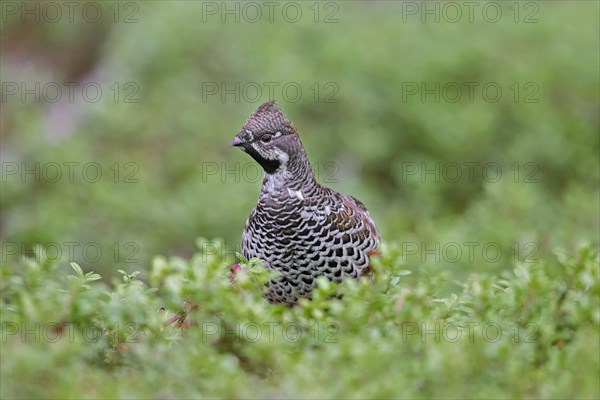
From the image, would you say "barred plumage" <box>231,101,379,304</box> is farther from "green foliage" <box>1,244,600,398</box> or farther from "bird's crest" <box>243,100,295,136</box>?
"green foliage" <box>1,244,600,398</box>

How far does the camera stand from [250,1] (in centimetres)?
1291

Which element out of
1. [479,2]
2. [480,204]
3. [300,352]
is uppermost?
[479,2]

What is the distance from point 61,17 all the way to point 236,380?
33.8ft

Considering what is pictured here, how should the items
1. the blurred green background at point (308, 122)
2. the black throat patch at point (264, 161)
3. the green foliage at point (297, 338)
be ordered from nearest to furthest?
1. the green foliage at point (297, 338)
2. the black throat patch at point (264, 161)
3. the blurred green background at point (308, 122)

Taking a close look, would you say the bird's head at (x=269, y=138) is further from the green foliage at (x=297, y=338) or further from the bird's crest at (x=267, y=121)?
the green foliage at (x=297, y=338)

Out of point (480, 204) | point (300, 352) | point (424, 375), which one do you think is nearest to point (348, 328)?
point (300, 352)

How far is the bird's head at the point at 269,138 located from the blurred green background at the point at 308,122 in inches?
103

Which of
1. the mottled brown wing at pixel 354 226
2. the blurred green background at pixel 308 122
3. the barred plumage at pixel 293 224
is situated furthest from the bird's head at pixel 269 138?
the blurred green background at pixel 308 122

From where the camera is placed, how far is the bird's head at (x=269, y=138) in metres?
4.84

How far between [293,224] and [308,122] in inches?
211

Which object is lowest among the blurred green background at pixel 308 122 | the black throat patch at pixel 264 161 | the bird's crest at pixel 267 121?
the blurred green background at pixel 308 122

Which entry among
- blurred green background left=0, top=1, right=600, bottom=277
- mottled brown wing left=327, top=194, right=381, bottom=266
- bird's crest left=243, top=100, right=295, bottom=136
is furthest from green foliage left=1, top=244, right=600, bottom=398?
blurred green background left=0, top=1, right=600, bottom=277

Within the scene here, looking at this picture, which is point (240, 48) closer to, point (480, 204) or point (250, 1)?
point (250, 1)

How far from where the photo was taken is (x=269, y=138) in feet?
16.0
